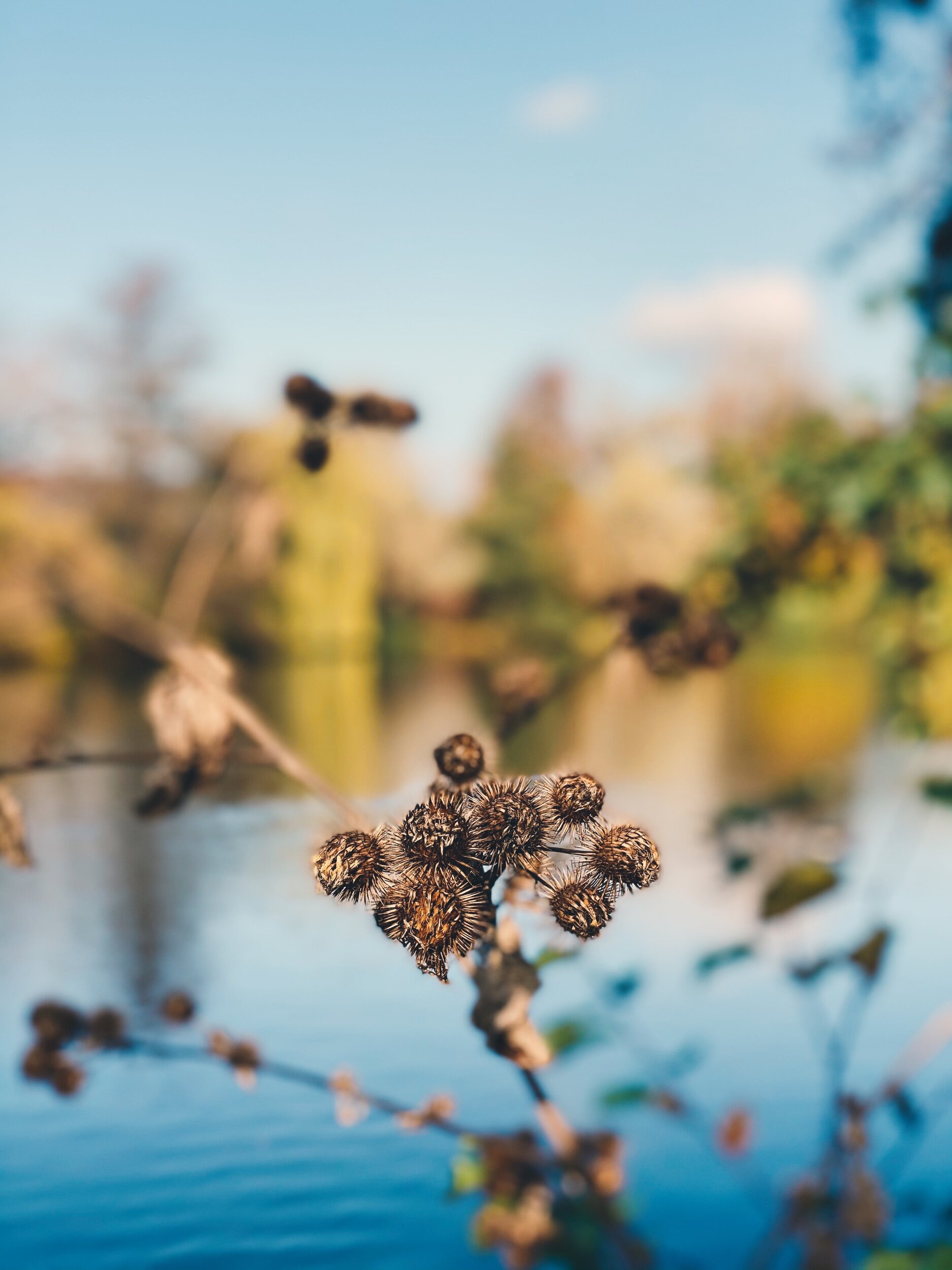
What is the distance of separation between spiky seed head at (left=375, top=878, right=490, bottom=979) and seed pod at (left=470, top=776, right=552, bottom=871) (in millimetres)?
24

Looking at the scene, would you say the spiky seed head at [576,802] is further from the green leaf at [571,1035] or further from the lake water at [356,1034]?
the green leaf at [571,1035]

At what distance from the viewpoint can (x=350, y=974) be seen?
5496 millimetres

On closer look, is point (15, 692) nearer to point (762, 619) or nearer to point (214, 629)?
point (214, 629)

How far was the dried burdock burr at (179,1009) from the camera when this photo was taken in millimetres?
1590

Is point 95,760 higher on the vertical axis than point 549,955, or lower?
higher

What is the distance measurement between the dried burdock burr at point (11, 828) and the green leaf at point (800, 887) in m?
0.97

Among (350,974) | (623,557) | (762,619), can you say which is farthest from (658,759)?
(623,557)

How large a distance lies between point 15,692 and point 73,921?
1221cm

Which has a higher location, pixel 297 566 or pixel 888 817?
pixel 297 566

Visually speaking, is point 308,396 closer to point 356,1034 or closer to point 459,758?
point 459,758

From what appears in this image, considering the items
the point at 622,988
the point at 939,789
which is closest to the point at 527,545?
the point at 622,988

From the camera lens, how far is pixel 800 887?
157cm

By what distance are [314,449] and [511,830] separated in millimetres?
732

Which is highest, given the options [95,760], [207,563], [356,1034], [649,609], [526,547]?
[526,547]
